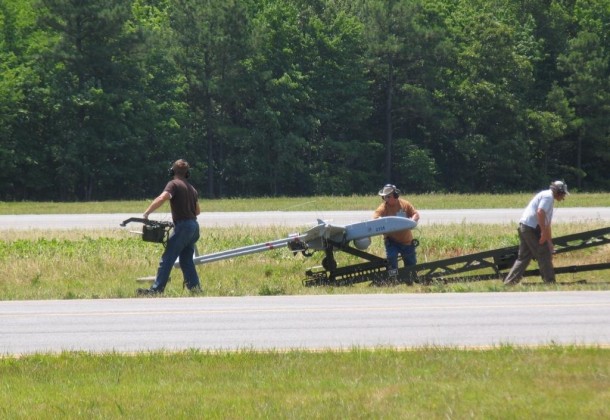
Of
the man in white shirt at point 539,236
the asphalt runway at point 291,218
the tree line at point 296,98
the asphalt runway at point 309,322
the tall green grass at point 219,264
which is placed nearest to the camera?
the asphalt runway at point 309,322

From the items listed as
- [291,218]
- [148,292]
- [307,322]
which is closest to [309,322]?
[307,322]

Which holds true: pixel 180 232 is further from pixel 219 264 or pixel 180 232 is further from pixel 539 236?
pixel 219 264

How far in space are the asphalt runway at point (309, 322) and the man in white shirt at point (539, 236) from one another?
130cm

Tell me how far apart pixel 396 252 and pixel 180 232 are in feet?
12.2

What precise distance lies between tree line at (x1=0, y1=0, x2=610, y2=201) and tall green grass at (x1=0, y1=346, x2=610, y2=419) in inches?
1938

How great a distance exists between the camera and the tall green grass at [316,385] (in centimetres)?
780

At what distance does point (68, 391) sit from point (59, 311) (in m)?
5.02

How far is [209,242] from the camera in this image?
23.3m

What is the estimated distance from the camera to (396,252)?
17328mm

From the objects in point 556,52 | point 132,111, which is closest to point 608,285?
point 132,111

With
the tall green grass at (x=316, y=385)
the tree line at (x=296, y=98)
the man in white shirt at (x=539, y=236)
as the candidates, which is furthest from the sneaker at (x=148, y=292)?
the tree line at (x=296, y=98)

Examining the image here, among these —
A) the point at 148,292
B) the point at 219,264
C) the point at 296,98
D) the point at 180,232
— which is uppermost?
the point at 296,98

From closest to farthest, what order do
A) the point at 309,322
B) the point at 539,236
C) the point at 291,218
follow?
1. the point at 309,322
2. the point at 539,236
3. the point at 291,218

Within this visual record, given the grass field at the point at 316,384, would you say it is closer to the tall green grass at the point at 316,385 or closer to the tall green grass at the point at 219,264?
the tall green grass at the point at 316,385
